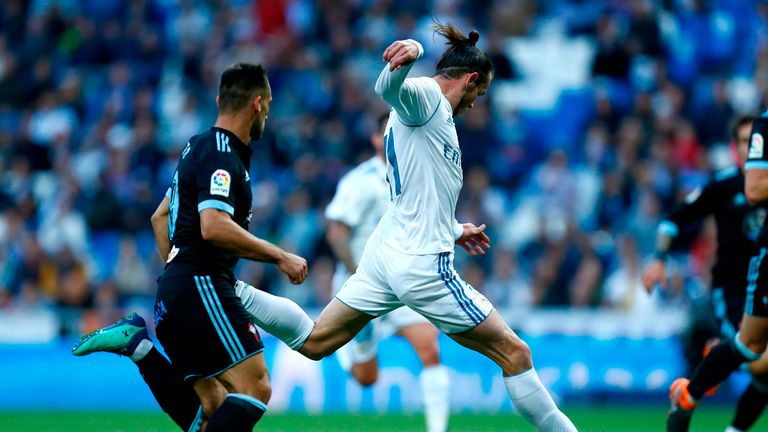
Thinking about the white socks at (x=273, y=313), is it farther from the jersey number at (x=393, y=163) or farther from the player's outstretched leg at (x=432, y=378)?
the player's outstretched leg at (x=432, y=378)

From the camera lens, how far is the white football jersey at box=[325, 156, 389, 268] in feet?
32.9

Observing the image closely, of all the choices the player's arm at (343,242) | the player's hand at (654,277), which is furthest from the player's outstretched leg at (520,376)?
the player's arm at (343,242)

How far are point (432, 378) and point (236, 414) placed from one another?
311 cm

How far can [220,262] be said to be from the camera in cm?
669

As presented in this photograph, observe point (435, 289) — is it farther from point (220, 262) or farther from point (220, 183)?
point (220, 183)

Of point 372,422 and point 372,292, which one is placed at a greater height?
point 372,422

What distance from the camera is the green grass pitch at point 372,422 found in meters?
10.6

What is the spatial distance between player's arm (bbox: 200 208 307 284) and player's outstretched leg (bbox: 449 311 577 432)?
1.27 metres

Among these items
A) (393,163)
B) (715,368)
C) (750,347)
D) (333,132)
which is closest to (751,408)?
(715,368)

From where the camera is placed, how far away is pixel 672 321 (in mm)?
14133

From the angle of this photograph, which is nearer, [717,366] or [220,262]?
[220,262]

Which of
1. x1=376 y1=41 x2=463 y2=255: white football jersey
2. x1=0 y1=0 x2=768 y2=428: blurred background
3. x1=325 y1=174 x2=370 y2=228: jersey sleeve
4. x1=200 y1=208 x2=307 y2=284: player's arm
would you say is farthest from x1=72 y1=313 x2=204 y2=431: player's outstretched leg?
x1=0 y1=0 x2=768 y2=428: blurred background

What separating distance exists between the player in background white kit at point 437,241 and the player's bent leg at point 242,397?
25.2 inches

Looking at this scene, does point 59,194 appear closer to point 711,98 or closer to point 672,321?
point 672,321
